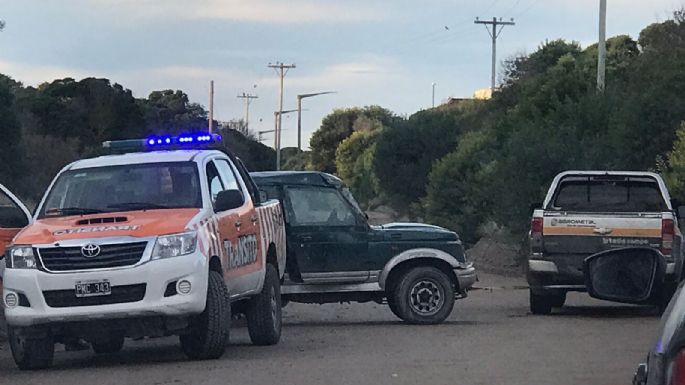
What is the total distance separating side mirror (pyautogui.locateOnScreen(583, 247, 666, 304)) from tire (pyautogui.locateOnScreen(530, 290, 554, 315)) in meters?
13.1

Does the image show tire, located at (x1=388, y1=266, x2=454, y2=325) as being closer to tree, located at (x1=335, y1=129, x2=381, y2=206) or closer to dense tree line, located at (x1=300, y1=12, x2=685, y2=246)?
dense tree line, located at (x1=300, y1=12, x2=685, y2=246)

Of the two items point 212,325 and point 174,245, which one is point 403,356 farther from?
point 174,245

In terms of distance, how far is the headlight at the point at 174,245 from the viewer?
1143 centimetres

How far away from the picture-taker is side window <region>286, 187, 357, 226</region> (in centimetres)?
1664

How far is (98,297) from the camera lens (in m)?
11.3

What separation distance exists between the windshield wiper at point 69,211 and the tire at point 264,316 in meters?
2.14

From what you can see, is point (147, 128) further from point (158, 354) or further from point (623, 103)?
point (158, 354)

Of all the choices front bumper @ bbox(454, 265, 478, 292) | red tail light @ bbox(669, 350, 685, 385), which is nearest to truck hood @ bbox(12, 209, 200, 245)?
front bumper @ bbox(454, 265, 478, 292)

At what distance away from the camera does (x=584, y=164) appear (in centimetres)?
2591

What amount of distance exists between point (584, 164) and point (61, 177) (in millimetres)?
15175

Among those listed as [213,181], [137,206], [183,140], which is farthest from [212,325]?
[183,140]

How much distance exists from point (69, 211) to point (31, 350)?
1396 millimetres

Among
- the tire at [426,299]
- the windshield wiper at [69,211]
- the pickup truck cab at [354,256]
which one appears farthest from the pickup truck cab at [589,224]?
the windshield wiper at [69,211]

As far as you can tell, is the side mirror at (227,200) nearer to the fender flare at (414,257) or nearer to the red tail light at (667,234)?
the fender flare at (414,257)
